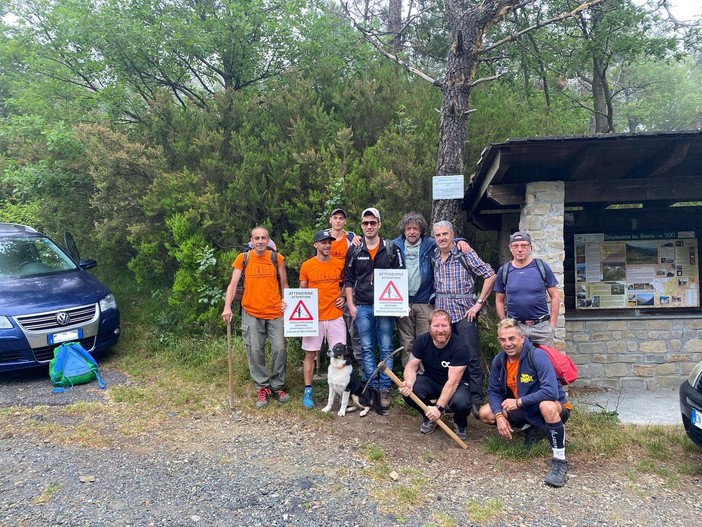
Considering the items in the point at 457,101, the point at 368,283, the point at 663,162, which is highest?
the point at 457,101

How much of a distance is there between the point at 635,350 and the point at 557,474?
317cm

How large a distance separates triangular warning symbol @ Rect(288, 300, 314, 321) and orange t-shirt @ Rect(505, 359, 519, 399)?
6.68 feet

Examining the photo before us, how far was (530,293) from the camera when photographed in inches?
175

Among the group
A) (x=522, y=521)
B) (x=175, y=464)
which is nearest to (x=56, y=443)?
(x=175, y=464)

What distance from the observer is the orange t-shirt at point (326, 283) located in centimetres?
504

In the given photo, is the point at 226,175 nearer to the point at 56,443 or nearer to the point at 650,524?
the point at 56,443

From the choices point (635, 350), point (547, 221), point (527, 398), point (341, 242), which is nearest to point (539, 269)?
point (547, 221)

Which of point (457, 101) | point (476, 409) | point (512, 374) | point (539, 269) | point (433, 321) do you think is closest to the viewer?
point (512, 374)

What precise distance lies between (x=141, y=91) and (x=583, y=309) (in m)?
8.86

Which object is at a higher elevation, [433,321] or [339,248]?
[339,248]

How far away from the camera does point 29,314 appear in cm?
571

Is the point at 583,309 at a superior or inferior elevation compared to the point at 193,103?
inferior

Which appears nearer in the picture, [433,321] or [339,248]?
[433,321]

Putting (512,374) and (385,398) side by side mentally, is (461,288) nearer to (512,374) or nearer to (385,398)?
(512,374)
